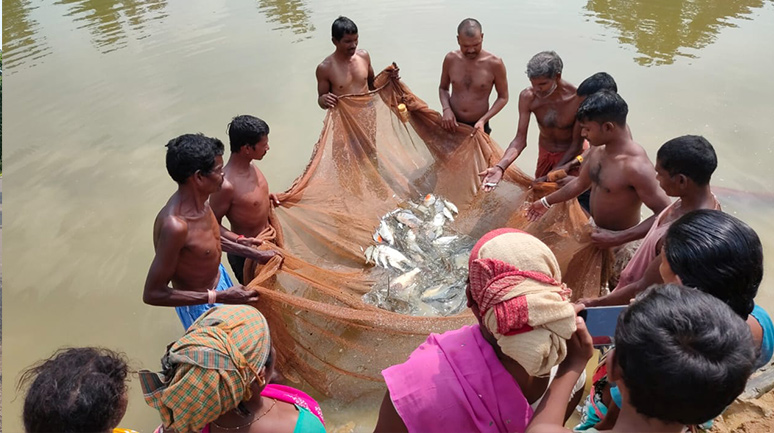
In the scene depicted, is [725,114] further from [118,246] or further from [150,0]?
[150,0]

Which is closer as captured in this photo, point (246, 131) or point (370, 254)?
point (246, 131)

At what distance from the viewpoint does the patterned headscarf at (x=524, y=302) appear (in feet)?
4.14

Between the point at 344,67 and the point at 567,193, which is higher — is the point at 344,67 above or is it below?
above

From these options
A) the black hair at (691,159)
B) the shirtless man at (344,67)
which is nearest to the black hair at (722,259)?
the black hair at (691,159)

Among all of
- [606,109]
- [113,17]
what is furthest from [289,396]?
[113,17]

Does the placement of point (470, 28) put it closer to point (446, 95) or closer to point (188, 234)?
point (446, 95)

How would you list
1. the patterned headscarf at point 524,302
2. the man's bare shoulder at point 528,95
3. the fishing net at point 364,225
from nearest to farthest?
the patterned headscarf at point 524,302, the fishing net at point 364,225, the man's bare shoulder at point 528,95

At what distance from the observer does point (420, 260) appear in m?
3.74

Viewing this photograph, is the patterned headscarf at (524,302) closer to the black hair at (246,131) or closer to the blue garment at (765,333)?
the blue garment at (765,333)

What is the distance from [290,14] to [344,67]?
24.3 ft

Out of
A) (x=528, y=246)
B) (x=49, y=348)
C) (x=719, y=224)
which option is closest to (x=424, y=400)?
(x=528, y=246)

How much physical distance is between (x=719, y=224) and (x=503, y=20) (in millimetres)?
9445

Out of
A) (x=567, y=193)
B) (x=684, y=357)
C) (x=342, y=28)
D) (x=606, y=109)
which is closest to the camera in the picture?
(x=684, y=357)

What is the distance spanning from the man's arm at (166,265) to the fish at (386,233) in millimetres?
1673
